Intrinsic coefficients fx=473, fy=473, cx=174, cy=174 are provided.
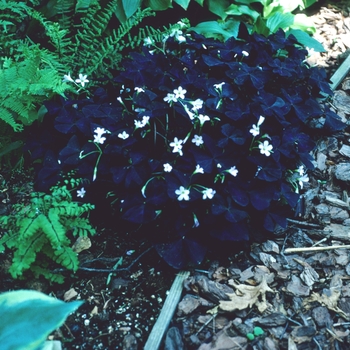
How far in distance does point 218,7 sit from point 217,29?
0.38 m

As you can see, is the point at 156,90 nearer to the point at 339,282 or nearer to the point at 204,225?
the point at 204,225

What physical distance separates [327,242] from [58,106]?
166 cm

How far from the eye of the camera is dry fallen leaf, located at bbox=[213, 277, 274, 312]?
2.13 m

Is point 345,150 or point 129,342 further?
point 345,150

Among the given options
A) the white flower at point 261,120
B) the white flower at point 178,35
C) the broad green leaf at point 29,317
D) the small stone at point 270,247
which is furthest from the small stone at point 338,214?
the broad green leaf at point 29,317

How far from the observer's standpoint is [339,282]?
233 cm

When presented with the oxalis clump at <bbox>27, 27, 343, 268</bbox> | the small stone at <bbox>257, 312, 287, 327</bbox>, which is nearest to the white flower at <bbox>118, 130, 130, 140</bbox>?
the oxalis clump at <bbox>27, 27, 343, 268</bbox>

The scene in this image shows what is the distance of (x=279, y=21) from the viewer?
3.64 metres

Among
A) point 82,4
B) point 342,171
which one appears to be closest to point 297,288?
point 342,171

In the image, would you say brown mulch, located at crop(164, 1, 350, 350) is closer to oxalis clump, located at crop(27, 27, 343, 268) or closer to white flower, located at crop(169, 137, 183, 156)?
oxalis clump, located at crop(27, 27, 343, 268)

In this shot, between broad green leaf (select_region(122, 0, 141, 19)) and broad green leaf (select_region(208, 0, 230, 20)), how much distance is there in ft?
2.20

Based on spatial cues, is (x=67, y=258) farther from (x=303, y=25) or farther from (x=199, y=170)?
(x=303, y=25)

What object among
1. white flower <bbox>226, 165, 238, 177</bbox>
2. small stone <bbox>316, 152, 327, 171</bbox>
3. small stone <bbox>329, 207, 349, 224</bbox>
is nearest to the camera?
white flower <bbox>226, 165, 238, 177</bbox>

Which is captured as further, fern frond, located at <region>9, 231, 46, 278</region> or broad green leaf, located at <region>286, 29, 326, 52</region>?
broad green leaf, located at <region>286, 29, 326, 52</region>
